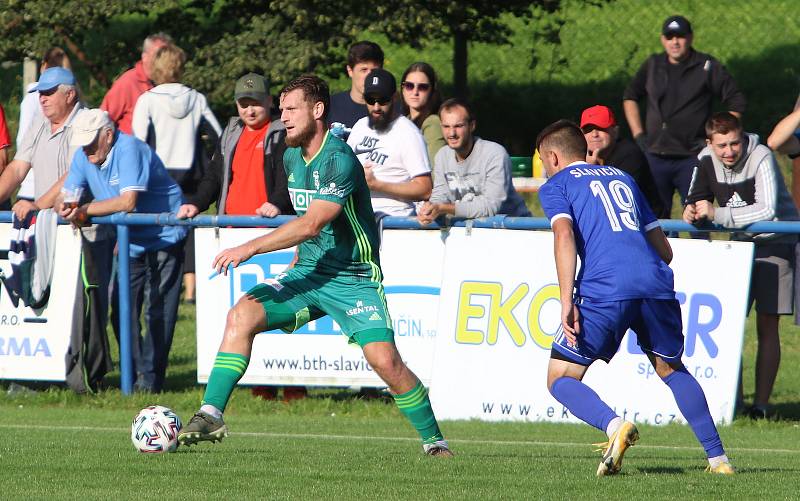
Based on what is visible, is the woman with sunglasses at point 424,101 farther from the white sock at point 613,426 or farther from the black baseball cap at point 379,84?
the white sock at point 613,426

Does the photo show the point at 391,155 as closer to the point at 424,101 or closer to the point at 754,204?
the point at 424,101

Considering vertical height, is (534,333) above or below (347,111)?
below

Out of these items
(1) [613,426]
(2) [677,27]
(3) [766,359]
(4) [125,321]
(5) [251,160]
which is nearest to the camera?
(1) [613,426]

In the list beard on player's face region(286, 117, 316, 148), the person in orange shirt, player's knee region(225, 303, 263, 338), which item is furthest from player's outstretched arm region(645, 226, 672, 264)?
the person in orange shirt

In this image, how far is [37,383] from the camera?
1312 centimetres

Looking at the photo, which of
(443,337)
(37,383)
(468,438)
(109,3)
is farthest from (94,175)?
(109,3)

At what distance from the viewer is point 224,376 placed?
27.9 ft

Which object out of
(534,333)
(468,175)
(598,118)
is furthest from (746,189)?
(468,175)

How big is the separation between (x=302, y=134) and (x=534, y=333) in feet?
11.3

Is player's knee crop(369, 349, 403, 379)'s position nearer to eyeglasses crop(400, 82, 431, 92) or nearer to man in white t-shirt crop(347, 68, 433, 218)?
man in white t-shirt crop(347, 68, 433, 218)

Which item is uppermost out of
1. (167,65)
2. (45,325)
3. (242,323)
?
(167,65)

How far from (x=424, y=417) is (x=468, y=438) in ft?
6.20

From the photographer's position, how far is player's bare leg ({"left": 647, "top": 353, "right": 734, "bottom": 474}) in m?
8.02

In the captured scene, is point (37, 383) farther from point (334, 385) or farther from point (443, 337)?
point (443, 337)
